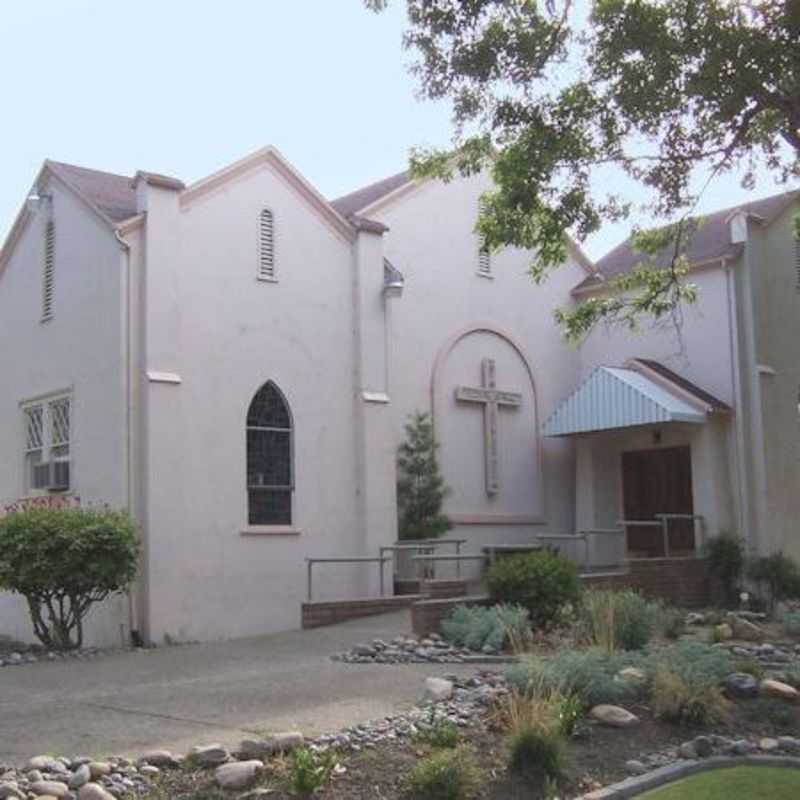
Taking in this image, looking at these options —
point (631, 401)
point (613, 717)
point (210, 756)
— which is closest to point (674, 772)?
point (613, 717)


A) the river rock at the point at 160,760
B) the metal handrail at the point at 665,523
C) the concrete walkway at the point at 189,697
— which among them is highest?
the metal handrail at the point at 665,523

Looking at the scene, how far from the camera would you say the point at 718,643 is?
14.4 metres

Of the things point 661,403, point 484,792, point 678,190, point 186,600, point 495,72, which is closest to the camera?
point 484,792

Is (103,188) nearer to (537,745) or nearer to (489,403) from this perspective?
(489,403)

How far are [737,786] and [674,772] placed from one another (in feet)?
1.51

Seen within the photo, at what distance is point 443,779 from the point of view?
7207 mm

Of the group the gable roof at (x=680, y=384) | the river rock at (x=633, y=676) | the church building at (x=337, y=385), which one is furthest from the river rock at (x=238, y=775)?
the gable roof at (x=680, y=384)

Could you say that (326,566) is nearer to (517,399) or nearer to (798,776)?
(517,399)

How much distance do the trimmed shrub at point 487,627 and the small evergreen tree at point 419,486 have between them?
6.28 meters

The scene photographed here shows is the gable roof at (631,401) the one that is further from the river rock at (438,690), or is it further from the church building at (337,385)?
the river rock at (438,690)

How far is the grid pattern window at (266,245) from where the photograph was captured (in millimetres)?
19094

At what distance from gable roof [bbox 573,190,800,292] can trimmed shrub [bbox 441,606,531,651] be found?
9481 mm

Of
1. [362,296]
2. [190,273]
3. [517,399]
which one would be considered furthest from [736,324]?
[190,273]

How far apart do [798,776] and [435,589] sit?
9984mm
